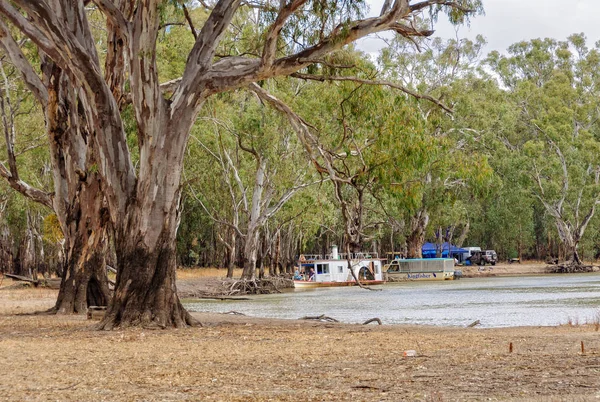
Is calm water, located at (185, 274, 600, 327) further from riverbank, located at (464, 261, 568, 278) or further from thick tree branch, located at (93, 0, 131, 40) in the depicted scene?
riverbank, located at (464, 261, 568, 278)

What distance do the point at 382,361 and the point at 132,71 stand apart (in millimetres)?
6427

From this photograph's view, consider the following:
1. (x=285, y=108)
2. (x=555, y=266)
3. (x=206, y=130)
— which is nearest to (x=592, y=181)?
(x=555, y=266)

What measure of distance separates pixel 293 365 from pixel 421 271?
45963 millimetres

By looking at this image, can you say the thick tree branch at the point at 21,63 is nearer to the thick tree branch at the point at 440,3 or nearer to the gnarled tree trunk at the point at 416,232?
the thick tree branch at the point at 440,3

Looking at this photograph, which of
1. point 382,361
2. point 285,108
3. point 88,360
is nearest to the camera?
point 382,361

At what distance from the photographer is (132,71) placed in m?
12.8

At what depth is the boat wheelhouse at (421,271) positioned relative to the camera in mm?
53406

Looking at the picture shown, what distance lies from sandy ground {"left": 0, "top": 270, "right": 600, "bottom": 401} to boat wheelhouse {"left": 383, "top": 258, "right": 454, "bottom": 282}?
40.7 meters

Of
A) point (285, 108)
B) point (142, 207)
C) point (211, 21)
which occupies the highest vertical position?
point (211, 21)

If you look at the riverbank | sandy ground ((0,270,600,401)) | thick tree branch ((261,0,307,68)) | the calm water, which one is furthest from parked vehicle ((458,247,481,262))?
thick tree branch ((261,0,307,68))

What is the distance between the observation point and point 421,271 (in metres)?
53.8

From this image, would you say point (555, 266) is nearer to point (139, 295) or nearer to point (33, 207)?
point (33, 207)

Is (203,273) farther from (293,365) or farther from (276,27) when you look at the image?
A: (293,365)

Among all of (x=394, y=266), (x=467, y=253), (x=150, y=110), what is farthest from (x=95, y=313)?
(x=467, y=253)
